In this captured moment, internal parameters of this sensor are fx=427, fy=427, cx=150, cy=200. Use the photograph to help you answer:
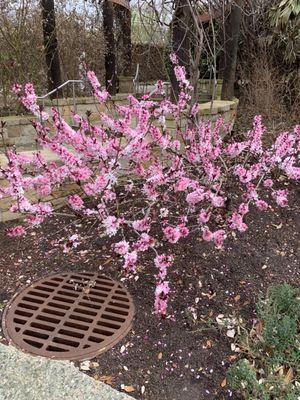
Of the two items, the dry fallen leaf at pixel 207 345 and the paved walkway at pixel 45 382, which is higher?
the paved walkway at pixel 45 382

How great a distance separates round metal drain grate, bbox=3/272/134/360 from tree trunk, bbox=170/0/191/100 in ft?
7.30

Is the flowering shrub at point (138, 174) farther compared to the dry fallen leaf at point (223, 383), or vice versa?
the flowering shrub at point (138, 174)

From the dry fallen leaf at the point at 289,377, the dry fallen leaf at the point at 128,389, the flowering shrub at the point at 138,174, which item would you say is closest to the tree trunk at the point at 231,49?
the flowering shrub at the point at 138,174

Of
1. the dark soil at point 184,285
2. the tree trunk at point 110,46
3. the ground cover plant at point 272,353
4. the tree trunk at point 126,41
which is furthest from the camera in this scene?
the tree trunk at point 126,41

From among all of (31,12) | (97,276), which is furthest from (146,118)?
(31,12)

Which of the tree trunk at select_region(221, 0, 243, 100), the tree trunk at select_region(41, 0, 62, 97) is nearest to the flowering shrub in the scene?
the tree trunk at select_region(221, 0, 243, 100)

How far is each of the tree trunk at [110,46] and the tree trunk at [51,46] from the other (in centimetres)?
104

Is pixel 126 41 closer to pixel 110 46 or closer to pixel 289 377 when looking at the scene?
pixel 110 46

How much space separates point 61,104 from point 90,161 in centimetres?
255

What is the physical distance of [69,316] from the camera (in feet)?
7.98

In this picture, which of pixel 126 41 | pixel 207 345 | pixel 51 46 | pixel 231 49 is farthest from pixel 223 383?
pixel 126 41

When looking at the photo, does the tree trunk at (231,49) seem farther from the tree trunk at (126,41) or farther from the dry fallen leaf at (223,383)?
the dry fallen leaf at (223,383)

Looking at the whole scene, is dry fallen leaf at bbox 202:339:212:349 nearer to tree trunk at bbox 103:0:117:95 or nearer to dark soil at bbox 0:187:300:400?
dark soil at bbox 0:187:300:400

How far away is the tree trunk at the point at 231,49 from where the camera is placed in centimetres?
525
